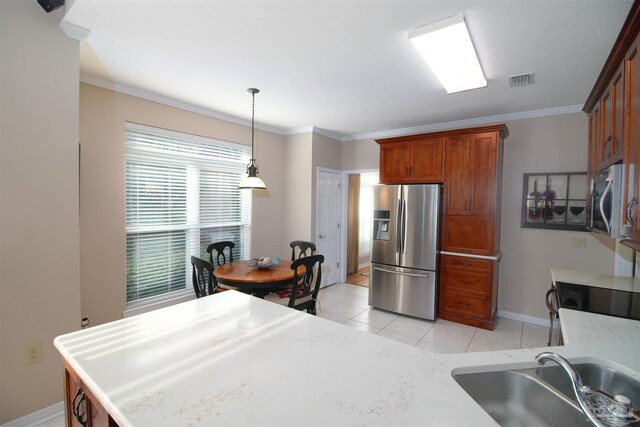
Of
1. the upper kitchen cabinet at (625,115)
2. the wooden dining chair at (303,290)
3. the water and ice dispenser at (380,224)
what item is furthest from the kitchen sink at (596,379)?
the water and ice dispenser at (380,224)

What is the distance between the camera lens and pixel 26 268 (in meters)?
1.94

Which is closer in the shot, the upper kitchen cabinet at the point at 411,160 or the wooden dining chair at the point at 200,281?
the wooden dining chair at the point at 200,281

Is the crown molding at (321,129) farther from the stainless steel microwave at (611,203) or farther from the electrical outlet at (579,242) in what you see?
the stainless steel microwave at (611,203)

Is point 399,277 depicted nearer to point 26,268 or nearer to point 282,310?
point 282,310

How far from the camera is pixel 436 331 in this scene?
3.48 m

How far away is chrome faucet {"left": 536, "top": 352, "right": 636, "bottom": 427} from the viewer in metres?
0.90

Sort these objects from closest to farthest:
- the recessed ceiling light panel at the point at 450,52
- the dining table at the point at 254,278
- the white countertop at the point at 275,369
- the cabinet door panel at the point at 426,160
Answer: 1. the white countertop at the point at 275,369
2. the recessed ceiling light panel at the point at 450,52
3. the dining table at the point at 254,278
4. the cabinet door panel at the point at 426,160

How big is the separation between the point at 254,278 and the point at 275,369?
187cm

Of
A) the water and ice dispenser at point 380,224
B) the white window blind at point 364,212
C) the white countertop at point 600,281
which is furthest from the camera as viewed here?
the white window blind at point 364,212

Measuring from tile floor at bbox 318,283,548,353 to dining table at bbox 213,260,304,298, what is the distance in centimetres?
121

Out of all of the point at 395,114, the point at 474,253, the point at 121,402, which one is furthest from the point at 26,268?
the point at 474,253

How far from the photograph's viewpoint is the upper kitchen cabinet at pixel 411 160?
3.81 metres

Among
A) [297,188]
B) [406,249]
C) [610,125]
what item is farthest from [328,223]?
[610,125]

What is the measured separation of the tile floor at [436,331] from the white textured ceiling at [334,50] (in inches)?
104
